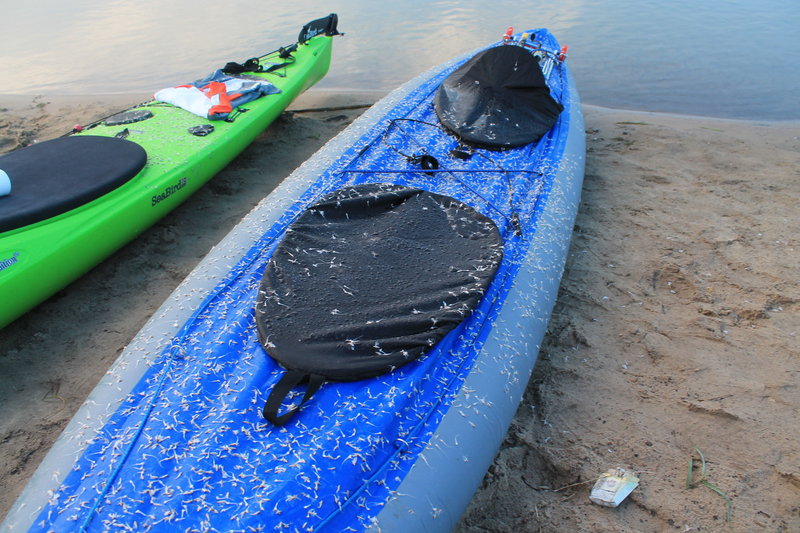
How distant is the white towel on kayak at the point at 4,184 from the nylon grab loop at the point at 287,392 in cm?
217

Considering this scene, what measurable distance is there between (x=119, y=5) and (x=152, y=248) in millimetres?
9067

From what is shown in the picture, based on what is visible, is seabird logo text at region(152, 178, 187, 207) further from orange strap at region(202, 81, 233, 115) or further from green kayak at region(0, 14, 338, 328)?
orange strap at region(202, 81, 233, 115)

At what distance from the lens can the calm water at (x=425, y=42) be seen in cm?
659

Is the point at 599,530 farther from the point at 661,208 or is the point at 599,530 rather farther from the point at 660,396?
the point at 661,208

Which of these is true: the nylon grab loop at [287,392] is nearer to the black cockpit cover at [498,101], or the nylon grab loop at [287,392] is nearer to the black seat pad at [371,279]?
the black seat pad at [371,279]

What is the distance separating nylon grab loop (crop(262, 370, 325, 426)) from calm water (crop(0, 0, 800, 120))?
18.3ft

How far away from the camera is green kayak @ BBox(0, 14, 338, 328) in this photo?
273 cm

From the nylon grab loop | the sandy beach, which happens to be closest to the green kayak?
A: the sandy beach

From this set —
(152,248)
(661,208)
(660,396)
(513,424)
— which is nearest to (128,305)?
(152,248)

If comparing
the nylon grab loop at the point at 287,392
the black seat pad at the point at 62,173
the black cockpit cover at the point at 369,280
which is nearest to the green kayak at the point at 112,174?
the black seat pad at the point at 62,173

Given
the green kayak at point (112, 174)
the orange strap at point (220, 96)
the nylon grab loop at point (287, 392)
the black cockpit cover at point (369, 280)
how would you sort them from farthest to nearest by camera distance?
the orange strap at point (220, 96) → the green kayak at point (112, 174) → the black cockpit cover at point (369, 280) → the nylon grab loop at point (287, 392)

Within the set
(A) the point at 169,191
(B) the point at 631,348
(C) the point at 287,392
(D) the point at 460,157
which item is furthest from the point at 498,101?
(C) the point at 287,392

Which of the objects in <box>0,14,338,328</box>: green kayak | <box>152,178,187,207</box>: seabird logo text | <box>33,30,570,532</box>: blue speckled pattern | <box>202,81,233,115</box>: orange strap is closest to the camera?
<box>33,30,570,532</box>: blue speckled pattern

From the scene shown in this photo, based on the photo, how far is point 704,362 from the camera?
2598 millimetres
